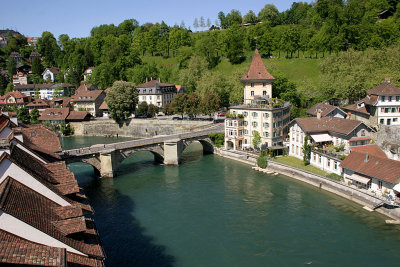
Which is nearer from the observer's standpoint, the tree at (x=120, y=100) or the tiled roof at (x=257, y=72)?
the tiled roof at (x=257, y=72)

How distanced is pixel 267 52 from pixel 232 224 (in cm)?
8783

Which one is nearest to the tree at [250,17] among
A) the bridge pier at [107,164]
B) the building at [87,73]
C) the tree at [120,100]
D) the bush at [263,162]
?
the building at [87,73]

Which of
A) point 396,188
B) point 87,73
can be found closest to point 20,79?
point 87,73

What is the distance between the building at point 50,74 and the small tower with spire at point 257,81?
4283 inches

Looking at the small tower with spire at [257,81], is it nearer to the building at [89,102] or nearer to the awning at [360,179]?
the awning at [360,179]

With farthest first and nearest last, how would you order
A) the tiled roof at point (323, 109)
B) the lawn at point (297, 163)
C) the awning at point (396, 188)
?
the tiled roof at point (323, 109) < the lawn at point (297, 163) < the awning at point (396, 188)

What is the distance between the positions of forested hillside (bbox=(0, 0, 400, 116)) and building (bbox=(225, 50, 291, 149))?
8.90m

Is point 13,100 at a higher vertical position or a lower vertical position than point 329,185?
higher

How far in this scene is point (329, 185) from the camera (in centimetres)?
4338

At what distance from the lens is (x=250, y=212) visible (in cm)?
3847

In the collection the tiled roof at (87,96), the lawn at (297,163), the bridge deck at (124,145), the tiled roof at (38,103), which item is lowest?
the lawn at (297,163)

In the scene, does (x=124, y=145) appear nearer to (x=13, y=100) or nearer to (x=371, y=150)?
(x=371, y=150)

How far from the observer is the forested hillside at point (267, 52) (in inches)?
2970

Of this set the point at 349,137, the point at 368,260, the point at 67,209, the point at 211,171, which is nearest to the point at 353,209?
the point at 368,260
